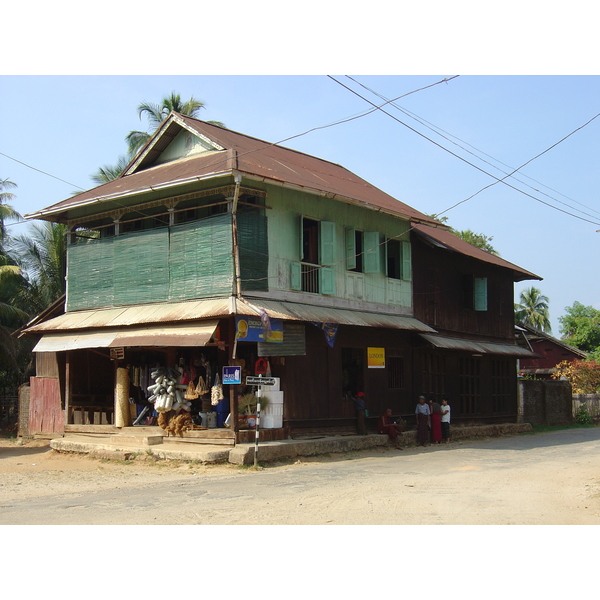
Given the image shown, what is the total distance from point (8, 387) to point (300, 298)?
59.8ft

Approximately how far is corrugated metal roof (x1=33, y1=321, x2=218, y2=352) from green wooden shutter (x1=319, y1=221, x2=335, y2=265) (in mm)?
3788

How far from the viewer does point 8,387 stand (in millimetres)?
30234

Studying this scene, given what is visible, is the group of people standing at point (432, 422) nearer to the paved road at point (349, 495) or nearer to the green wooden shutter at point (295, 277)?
the paved road at point (349, 495)

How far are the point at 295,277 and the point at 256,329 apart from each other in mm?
2157

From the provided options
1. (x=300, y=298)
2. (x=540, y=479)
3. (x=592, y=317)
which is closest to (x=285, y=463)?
(x=300, y=298)

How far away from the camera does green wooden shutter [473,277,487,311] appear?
2472cm

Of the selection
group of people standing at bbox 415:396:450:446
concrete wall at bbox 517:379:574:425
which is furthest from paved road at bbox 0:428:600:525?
concrete wall at bbox 517:379:574:425

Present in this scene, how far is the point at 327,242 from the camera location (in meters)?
18.0

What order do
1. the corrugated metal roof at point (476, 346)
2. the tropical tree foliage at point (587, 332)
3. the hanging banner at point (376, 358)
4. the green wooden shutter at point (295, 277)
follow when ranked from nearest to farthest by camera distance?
the green wooden shutter at point (295, 277), the hanging banner at point (376, 358), the corrugated metal roof at point (476, 346), the tropical tree foliage at point (587, 332)

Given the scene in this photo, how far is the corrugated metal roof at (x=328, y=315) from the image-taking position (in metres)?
15.6

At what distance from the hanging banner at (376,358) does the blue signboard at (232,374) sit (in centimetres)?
508

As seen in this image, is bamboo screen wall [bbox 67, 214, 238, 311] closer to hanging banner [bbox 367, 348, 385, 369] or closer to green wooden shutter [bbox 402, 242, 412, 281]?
hanging banner [bbox 367, 348, 385, 369]

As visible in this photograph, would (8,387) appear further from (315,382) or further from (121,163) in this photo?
(315,382)

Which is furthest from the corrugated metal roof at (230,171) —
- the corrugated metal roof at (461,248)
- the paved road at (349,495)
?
the paved road at (349,495)
